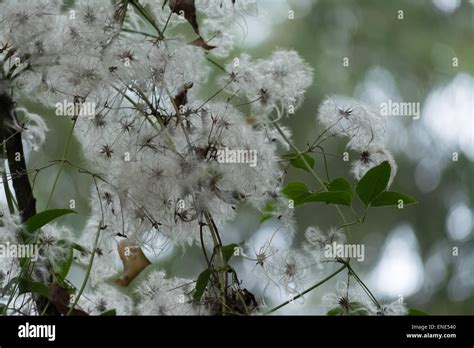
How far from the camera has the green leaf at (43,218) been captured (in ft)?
1.72

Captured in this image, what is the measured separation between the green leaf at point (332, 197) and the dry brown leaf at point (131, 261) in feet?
0.42

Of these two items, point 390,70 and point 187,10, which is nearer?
point 187,10

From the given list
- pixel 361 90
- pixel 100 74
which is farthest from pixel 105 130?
pixel 361 90

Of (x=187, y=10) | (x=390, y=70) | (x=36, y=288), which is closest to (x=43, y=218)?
(x=36, y=288)

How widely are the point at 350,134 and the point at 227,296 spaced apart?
0.54 feet

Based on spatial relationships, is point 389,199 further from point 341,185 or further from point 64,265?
point 64,265

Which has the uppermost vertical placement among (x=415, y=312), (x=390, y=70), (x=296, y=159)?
(x=390, y=70)

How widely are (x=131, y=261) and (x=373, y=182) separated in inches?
7.2

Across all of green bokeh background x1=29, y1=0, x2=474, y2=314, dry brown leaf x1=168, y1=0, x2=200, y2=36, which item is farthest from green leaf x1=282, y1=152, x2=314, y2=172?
green bokeh background x1=29, y1=0, x2=474, y2=314

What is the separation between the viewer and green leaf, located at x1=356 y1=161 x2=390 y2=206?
1.77ft

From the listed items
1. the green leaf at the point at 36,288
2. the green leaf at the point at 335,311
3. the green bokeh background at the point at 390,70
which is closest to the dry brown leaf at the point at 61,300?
the green leaf at the point at 36,288

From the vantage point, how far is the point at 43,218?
20.9 inches

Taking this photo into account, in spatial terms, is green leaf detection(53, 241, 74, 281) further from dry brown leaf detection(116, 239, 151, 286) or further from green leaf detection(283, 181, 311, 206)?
green leaf detection(283, 181, 311, 206)
